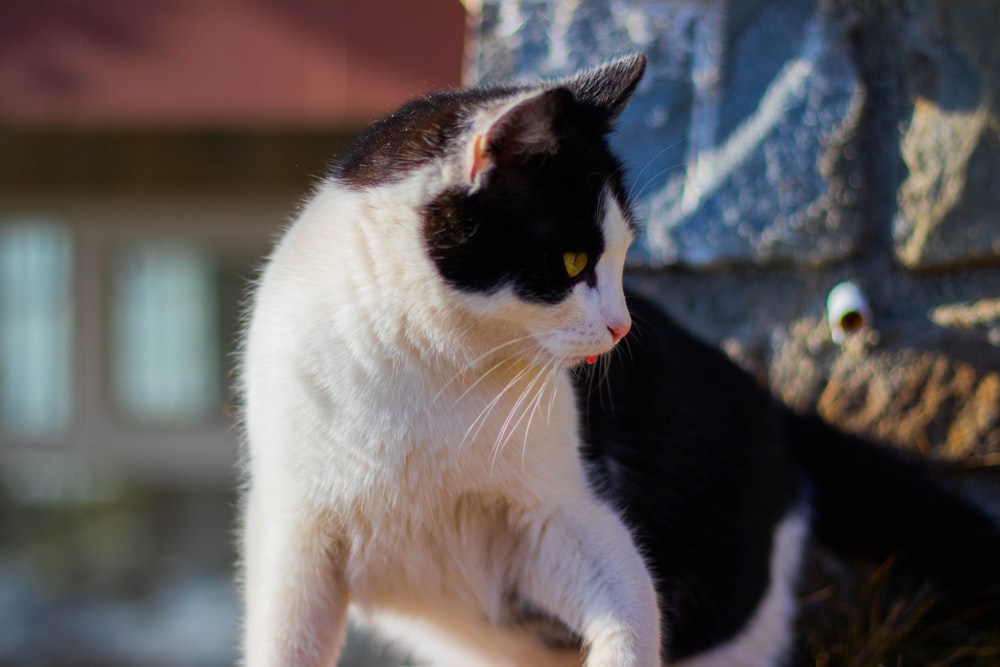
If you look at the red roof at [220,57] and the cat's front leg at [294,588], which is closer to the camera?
the cat's front leg at [294,588]

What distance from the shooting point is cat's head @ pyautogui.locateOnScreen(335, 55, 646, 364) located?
1017 mm

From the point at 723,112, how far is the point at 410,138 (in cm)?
78

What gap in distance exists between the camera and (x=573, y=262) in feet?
3.44

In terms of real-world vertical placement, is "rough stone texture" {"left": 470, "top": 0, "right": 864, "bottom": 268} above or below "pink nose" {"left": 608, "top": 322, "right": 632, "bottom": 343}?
above

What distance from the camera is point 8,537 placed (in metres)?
4.47

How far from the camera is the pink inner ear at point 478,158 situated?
0.99 metres

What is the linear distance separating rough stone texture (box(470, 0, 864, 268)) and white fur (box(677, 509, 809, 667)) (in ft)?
1.51

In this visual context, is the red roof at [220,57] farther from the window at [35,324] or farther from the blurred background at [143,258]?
the window at [35,324]

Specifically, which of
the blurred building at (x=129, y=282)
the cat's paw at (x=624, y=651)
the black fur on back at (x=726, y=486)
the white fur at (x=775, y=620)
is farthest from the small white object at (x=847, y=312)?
the blurred building at (x=129, y=282)

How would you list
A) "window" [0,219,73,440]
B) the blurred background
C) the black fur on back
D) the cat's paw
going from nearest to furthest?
the cat's paw < the black fur on back < the blurred background < "window" [0,219,73,440]

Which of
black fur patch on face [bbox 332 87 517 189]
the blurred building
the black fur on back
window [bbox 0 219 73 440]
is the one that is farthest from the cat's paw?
window [bbox 0 219 73 440]

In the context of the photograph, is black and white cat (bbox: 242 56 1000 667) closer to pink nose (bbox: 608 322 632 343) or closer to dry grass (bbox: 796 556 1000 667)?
pink nose (bbox: 608 322 632 343)

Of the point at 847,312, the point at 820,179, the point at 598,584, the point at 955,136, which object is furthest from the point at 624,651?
the point at 955,136

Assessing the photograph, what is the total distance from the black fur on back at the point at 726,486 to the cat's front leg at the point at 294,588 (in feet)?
1.11
